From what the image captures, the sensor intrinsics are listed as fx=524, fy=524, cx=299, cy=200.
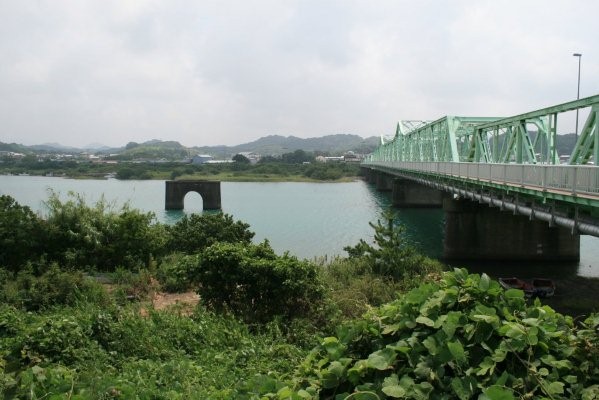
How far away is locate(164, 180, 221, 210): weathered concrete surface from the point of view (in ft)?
211

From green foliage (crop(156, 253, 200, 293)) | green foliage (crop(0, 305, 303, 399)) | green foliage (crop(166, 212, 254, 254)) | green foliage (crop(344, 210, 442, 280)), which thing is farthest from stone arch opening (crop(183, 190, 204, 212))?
green foliage (crop(0, 305, 303, 399))

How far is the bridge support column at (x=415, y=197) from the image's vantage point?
219ft

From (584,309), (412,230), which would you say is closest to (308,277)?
(584,309)

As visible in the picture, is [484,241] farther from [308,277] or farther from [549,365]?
[549,365]

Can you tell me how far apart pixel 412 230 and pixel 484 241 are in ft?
46.0

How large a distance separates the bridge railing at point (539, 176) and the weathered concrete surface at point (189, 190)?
130ft

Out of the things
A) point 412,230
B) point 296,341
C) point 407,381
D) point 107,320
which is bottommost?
point 412,230

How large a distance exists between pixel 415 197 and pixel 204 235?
160 feet

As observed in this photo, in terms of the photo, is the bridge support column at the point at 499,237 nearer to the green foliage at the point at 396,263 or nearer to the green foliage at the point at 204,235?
the green foliage at the point at 204,235

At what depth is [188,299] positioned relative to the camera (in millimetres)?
14211

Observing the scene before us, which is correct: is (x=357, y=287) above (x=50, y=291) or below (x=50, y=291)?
below

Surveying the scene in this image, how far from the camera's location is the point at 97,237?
1816 cm

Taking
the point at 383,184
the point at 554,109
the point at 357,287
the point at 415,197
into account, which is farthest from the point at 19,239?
the point at 383,184

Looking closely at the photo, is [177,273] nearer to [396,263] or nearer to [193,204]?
[396,263]
